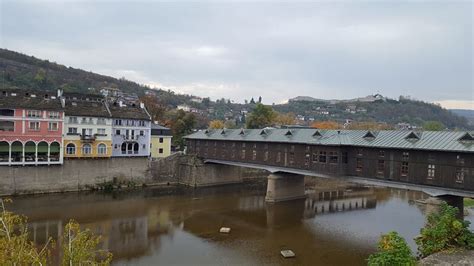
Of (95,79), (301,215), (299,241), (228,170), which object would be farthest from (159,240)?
(95,79)

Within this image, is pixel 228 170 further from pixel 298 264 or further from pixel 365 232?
pixel 298 264

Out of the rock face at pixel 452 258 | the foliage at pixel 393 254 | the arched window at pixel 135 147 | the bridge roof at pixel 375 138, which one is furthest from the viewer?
the arched window at pixel 135 147

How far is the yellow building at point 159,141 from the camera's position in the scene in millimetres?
54903

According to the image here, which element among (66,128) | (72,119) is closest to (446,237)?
(66,128)

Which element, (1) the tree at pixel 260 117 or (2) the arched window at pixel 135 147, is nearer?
(2) the arched window at pixel 135 147

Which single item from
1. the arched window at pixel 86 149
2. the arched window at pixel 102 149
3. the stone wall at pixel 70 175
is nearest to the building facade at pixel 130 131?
the arched window at pixel 102 149

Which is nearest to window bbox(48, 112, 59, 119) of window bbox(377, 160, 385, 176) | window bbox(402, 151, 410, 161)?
window bbox(377, 160, 385, 176)

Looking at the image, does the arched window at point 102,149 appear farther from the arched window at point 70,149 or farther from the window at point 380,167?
the window at point 380,167

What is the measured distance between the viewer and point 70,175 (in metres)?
41.5

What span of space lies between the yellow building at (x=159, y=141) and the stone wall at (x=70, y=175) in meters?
7.25

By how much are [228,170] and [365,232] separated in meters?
28.2

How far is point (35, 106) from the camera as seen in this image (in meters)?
39.2

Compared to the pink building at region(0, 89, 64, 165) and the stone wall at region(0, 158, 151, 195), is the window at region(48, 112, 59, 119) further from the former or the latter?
the stone wall at region(0, 158, 151, 195)

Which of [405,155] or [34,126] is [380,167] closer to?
[405,155]
